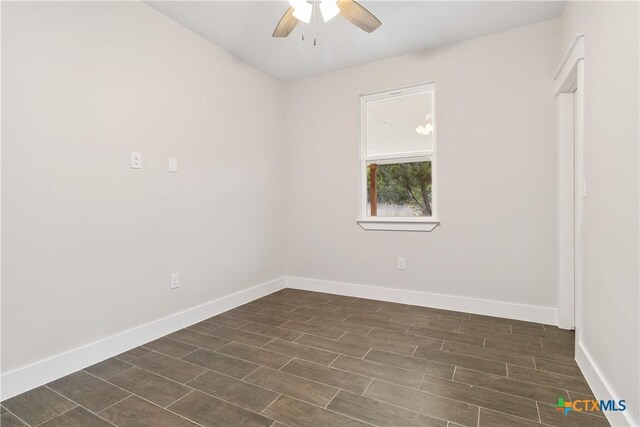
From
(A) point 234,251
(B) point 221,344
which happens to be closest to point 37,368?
(B) point 221,344

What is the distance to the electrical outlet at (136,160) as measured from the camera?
234 cm

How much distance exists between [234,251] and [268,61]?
2.05m

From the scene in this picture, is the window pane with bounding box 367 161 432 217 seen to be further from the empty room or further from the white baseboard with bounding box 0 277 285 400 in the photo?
the white baseboard with bounding box 0 277 285 400

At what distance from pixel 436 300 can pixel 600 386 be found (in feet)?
5.20

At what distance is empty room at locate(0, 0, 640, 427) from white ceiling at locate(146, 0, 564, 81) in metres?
0.02

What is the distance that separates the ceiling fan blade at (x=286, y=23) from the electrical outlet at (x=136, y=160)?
1.37 metres

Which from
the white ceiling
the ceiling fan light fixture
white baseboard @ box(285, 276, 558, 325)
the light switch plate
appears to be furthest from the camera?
white baseboard @ box(285, 276, 558, 325)

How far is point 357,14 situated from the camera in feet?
6.77

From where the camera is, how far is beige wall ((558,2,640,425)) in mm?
1283

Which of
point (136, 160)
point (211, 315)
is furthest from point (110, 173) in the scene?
point (211, 315)

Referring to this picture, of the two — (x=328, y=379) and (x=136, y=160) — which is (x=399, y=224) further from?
Answer: (x=136, y=160)

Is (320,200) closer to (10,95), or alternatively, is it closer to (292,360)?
(292,360)

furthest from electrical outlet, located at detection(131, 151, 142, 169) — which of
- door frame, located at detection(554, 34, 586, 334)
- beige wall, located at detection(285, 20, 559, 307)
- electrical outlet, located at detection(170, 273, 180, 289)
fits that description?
door frame, located at detection(554, 34, 586, 334)

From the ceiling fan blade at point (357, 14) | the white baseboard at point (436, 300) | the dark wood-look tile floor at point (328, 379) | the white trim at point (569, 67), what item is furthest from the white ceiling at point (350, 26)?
the dark wood-look tile floor at point (328, 379)
